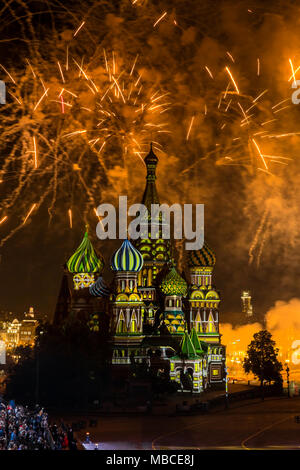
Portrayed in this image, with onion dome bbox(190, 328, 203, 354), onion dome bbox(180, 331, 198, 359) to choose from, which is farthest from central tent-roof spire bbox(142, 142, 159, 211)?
onion dome bbox(180, 331, 198, 359)

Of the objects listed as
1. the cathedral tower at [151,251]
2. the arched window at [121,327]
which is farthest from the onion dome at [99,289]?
the arched window at [121,327]

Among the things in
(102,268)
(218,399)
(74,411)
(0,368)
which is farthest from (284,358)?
(74,411)

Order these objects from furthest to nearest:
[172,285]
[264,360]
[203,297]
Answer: [203,297] → [172,285] → [264,360]

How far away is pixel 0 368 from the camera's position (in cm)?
7356

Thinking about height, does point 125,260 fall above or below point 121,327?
above

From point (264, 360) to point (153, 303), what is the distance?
8.95 metres

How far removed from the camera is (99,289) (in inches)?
2045

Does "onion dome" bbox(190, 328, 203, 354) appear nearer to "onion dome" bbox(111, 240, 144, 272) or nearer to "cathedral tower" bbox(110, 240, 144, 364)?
"cathedral tower" bbox(110, 240, 144, 364)

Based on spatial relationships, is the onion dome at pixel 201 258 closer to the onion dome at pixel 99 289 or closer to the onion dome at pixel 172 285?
the onion dome at pixel 172 285

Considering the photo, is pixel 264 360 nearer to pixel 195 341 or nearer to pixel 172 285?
pixel 195 341

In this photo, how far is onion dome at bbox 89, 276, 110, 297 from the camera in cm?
5181

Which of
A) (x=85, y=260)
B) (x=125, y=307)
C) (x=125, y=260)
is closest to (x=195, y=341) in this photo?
(x=125, y=307)
